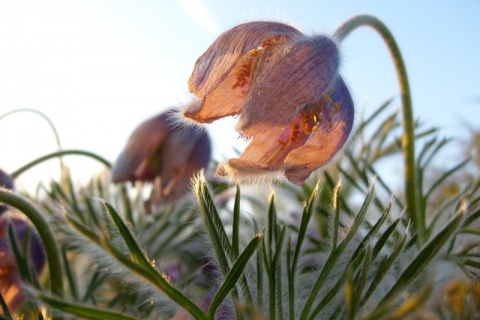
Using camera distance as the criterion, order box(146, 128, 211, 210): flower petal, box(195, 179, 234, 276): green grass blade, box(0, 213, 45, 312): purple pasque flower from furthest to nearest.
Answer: box(146, 128, 211, 210): flower petal → box(0, 213, 45, 312): purple pasque flower → box(195, 179, 234, 276): green grass blade

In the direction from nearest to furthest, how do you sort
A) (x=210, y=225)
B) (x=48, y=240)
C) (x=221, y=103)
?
(x=210, y=225)
(x=48, y=240)
(x=221, y=103)

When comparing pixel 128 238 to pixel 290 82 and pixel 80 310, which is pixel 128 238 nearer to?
pixel 80 310

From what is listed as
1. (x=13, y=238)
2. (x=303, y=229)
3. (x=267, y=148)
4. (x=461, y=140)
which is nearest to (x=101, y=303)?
(x=13, y=238)

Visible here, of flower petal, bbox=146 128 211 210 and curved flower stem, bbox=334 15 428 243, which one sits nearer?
curved flower stem, bbox=334 15 428 243

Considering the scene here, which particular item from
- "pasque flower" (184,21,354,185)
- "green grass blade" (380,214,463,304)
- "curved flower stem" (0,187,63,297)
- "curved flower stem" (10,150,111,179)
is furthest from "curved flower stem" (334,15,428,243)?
"curved flower stem" (10,150,111,179)

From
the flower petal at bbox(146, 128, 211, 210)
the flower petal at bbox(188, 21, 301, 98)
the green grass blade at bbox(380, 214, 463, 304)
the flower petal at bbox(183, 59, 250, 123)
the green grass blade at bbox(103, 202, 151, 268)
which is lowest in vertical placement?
the flower petal at bbox(146, 128, 211, 210)

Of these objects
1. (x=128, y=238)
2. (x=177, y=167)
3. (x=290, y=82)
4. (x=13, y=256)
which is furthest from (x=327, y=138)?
(x=177, y=167)

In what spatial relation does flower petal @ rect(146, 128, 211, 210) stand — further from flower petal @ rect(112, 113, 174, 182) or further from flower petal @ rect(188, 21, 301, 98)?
flower petal @ rect(188, 21, 301, 98)
